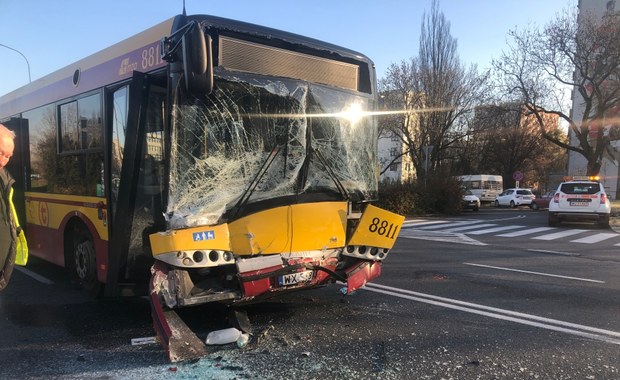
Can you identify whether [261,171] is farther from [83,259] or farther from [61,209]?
[61,209]

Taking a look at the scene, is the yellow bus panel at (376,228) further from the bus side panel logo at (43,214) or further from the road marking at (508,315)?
the bus side panel logo at (43,214)

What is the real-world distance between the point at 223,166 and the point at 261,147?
453mm

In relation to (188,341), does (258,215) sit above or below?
above

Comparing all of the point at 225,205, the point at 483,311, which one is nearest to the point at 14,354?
the point at 225,205

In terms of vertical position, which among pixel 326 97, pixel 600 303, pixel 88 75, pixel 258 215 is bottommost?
pixel 600 303

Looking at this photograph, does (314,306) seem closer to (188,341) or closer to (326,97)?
(188,341)

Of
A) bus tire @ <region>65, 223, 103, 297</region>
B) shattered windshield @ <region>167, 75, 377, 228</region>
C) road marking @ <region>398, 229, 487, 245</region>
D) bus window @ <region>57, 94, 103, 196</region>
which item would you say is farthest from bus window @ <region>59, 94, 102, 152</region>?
road marking @ <region>398, 229, 487, 245</region>

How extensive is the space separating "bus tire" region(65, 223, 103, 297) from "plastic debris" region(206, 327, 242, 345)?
6.51 ft

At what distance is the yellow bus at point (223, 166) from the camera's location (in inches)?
165

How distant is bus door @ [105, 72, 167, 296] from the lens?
15.1ft

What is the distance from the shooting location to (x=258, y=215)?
4.57 metres

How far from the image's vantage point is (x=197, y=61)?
388 cm

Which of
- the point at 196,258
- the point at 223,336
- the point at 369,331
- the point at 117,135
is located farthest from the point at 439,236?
the point at 196,258

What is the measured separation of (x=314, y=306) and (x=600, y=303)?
386 centimetres
